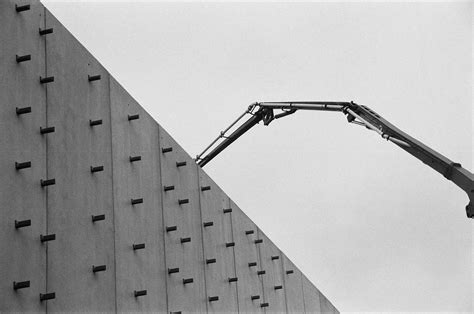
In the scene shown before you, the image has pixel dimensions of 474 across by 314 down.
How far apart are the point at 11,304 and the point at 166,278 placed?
7.07 m

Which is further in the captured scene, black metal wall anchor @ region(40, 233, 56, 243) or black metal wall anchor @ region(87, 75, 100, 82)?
black metal wall anchor @ region(87, 75, 100, 82)

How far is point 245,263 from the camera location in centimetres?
2809

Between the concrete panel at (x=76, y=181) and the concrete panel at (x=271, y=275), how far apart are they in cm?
1074

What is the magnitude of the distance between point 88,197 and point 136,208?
2650mm

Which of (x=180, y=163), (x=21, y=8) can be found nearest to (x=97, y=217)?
(x=21, y=8)

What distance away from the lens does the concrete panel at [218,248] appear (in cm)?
2533

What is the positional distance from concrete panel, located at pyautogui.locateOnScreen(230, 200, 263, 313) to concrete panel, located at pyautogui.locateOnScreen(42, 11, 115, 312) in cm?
860

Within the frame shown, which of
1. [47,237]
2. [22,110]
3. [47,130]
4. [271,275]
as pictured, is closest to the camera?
[47,237]

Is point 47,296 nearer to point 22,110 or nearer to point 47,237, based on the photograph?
point 47,237

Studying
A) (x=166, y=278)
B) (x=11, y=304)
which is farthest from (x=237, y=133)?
(x=11, y=304)

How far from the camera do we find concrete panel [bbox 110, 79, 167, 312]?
65.0ft

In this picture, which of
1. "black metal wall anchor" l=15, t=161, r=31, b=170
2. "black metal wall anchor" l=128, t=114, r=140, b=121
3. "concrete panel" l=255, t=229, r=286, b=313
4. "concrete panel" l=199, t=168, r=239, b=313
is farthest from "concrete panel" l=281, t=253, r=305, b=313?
"black metal wall anchor" l=15, t=161, r=31, b=170

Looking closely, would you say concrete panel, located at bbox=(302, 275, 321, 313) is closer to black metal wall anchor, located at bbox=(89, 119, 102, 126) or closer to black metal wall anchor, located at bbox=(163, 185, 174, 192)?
black metal wall anchor, located at bbox=(163, 185, 174, 192)

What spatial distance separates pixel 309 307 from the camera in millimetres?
33469
